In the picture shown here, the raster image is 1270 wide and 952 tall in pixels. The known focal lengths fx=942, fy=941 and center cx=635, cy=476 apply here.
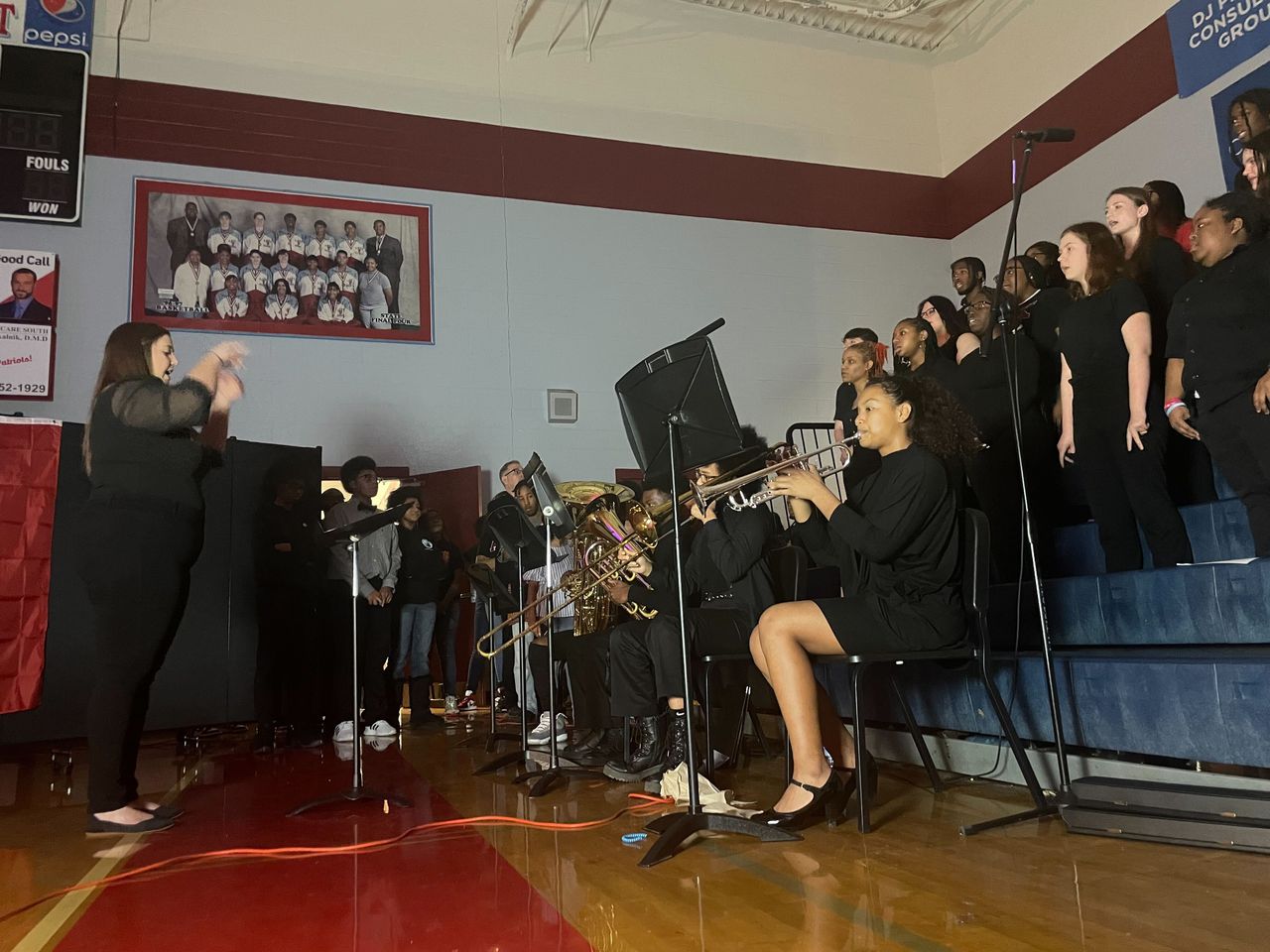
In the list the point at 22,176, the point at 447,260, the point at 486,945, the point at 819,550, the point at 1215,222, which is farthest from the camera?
the point at 447,260

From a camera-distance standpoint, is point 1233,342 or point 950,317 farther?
point 950,317

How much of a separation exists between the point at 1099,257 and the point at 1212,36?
3.06 meters

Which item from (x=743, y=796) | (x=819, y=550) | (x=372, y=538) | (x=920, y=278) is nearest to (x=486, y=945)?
(x=743, y=796)

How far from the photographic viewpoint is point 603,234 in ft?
23.8

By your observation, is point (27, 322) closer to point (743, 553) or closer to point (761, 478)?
point (743, 553)

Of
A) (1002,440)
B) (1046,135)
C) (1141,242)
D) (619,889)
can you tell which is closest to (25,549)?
(619,889)

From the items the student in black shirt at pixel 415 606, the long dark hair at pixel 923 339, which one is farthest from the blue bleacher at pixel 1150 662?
the student in black shirt at pixel 415 606

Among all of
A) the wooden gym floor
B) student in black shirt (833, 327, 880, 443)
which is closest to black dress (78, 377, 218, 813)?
the wooden gym floor

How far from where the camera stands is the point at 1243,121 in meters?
3.96

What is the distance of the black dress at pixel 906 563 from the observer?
8.32ft

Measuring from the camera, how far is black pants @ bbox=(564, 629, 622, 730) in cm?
419

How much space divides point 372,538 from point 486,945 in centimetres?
412

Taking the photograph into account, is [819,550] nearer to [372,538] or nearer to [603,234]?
[372,538]

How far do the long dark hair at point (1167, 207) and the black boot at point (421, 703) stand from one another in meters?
4.67
